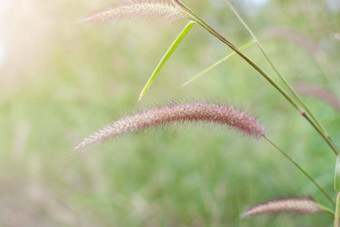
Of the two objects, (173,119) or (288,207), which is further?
(288,207)

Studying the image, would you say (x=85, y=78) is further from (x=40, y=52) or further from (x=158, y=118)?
(x=158, y=118)

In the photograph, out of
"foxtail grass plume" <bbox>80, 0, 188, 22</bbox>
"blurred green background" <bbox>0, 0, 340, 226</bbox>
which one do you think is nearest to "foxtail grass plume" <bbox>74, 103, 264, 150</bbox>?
"foxtail grass plume" <bbox>80, 0, 188, 22</bbox>

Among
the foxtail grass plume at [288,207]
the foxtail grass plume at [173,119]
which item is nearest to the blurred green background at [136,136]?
the foxtail grass plume at [288,207]

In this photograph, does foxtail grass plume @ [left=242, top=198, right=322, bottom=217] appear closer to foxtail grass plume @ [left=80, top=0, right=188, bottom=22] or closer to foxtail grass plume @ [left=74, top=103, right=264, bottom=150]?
foxtail grass plume @ [left=74, top=103, right=264, bottom=150]

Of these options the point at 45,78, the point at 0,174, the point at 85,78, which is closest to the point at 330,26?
the point at 85,78

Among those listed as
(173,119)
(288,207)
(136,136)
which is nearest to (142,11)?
(173,119)

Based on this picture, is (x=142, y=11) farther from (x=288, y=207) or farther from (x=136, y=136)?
(x=136, y=136)
